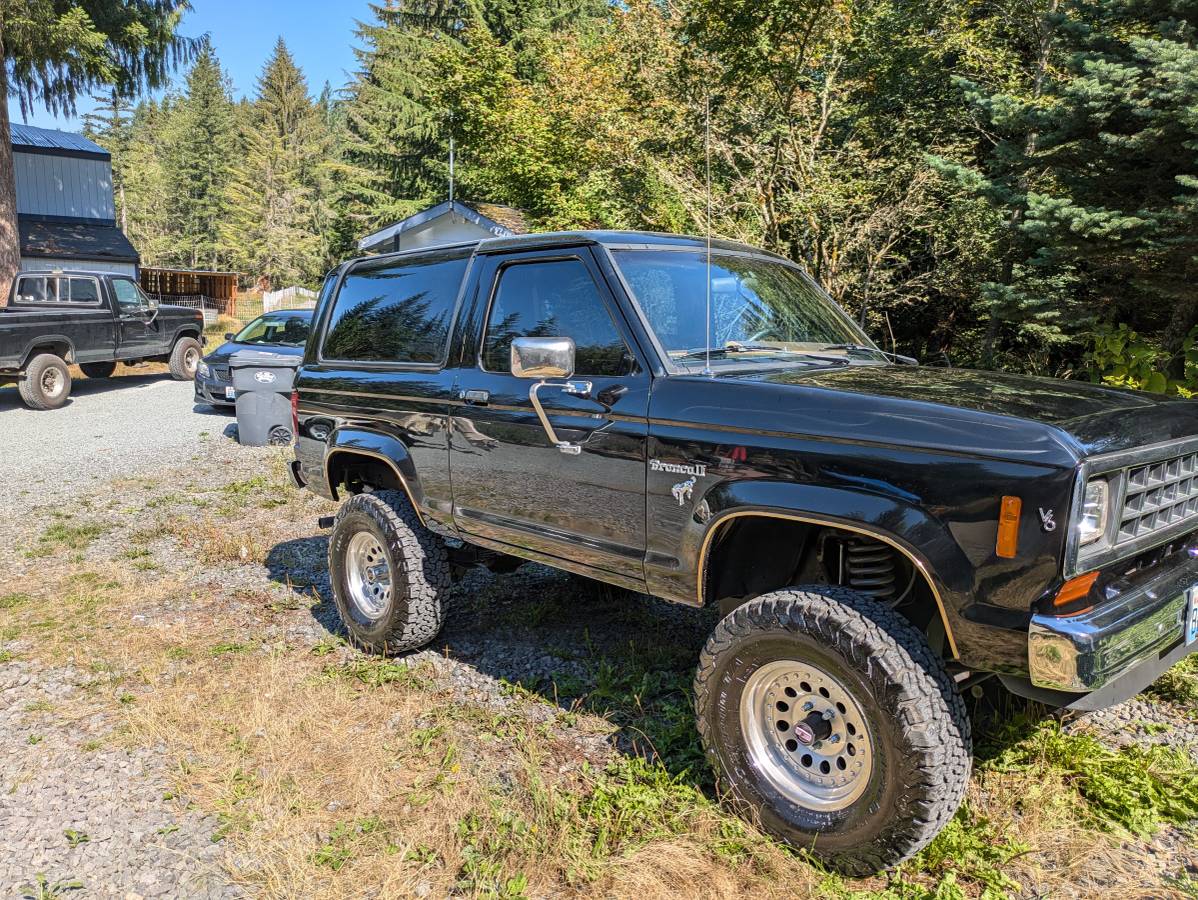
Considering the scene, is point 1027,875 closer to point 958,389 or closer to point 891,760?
point 891,760

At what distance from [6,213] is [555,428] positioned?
18855mm

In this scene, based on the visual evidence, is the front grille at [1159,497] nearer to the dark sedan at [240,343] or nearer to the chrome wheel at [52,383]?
the dark sedan at [240,343]

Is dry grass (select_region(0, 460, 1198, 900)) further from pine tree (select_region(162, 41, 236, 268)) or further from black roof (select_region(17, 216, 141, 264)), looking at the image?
pine tree (select_region(162, 41, 236, 268))

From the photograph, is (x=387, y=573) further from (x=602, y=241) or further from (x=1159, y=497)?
(x=1159, y=497)

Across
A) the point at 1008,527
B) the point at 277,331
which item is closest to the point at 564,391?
the point at 1008,527

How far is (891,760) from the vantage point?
245 centimetres

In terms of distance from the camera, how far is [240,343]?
1318cm

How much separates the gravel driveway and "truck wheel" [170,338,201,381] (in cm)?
61

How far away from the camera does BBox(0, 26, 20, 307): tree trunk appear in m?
16.5

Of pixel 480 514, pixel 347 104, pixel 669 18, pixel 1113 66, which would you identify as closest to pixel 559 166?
pixel 669 18

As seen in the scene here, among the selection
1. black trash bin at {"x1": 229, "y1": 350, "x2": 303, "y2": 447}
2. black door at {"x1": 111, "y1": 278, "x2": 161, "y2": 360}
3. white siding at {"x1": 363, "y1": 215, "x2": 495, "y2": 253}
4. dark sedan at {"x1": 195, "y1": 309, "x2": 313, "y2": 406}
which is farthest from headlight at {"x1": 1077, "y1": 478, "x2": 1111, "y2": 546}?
white siding at {"x1": 363, "y1": 215, "x2": 495, "y2": 253}

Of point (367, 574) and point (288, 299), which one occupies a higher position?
point (288, 299)

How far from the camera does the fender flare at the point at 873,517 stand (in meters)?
2.32

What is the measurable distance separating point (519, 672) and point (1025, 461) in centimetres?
285
